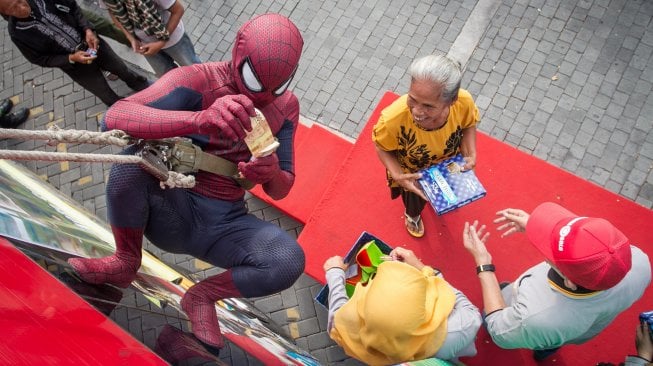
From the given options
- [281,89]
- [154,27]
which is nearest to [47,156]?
[281,89]

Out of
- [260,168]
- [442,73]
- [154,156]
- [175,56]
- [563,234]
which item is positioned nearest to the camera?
[154,156]

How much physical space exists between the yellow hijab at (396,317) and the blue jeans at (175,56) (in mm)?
2791

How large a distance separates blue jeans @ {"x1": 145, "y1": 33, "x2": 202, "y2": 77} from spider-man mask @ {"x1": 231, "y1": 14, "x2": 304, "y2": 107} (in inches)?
96.1

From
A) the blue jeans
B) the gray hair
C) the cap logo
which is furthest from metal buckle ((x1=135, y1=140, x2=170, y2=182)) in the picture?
the blue jeans

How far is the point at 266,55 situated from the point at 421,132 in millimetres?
1254

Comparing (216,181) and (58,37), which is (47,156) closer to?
(216,181)

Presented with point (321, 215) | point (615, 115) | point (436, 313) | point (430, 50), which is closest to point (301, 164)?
point (321, 215)

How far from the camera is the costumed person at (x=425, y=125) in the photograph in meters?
2.74

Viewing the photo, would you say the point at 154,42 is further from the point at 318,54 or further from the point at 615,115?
the point at 615,115

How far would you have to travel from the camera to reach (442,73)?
8.88ft

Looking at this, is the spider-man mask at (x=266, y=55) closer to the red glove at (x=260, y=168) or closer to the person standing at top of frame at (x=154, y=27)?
the red glove at (x=260, y=168)

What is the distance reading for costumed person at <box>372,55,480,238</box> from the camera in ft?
9.00

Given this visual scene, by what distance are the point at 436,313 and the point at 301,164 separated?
2342 mm

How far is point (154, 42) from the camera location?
169 inches
